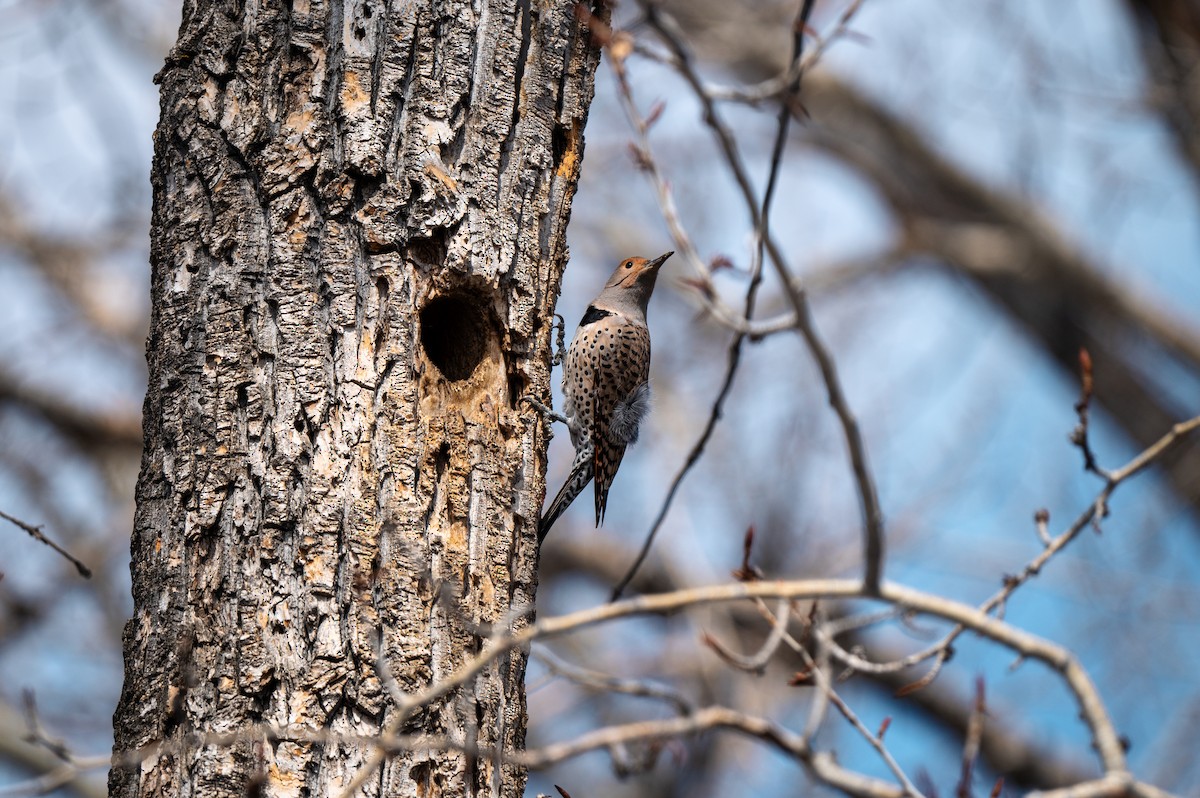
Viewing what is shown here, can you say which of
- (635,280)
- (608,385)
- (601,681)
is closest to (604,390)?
(608,385)

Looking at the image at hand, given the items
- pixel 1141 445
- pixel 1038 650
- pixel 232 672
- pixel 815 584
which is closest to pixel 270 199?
pixel 232 672

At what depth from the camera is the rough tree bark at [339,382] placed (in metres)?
2.64

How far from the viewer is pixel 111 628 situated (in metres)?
9.75

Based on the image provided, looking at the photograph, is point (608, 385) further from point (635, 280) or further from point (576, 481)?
point (635, 280)

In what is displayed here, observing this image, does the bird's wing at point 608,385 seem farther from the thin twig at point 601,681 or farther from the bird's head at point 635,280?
the thin twig at point 601,681

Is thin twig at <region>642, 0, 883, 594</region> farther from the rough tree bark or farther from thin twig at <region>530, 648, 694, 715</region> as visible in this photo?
the rough tree bark

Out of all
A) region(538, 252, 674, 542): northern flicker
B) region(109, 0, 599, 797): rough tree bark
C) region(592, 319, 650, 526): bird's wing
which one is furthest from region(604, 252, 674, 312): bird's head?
region(109, 0, 599, 797): rough tree bark

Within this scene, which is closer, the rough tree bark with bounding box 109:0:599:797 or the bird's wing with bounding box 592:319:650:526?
the rough tree bark with bounding box 109:0:599:797

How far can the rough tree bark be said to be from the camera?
264 cm

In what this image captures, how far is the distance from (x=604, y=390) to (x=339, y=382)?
2.69m

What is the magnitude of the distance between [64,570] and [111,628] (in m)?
0.63

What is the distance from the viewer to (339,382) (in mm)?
2850

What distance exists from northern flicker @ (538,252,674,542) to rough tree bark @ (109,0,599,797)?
2.13 metres

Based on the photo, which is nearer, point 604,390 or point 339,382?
point 339,382
